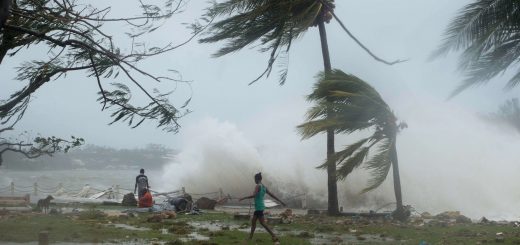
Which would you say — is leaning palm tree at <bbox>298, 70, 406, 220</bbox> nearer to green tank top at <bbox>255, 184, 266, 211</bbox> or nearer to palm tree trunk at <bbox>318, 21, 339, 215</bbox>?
palm tree trunk at <bbox>318, 21, 339, 215</bbox>

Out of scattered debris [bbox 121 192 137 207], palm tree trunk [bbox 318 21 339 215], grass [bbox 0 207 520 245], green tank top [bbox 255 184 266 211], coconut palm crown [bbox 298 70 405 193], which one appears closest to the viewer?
grass [bbox 0 207 520 245]

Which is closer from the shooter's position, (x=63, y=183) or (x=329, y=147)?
(x=329, y=147)

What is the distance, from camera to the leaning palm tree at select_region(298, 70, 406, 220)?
15.8 meters

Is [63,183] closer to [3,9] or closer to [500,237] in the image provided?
[500,237]

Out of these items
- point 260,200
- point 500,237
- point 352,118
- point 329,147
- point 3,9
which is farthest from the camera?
point 329,147

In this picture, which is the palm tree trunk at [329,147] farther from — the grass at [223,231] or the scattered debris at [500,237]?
the scattered debris at [500,237]

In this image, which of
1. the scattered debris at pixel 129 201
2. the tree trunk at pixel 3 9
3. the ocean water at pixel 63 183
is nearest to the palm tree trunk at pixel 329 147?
the scattered debris at pixel 129 201

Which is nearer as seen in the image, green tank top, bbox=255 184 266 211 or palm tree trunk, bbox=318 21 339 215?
green tank top, bbox=255 184 266 211

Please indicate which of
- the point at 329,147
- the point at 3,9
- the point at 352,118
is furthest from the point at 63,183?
the point at 3,9

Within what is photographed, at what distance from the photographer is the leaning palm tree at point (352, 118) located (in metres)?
15.8

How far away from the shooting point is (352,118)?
52.9 ft

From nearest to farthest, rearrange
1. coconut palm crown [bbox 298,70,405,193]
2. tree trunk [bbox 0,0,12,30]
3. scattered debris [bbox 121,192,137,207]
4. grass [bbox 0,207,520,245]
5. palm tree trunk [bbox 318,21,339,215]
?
tree trunk [bbox 0,0,12,30]
grass [bbox 0,207,520,245]
coconut palm crown [bbox 298,70,405,193]
palm tree trunk [bbox 318,21,339,215]
scattered debris [bbox 121,192,137,207]

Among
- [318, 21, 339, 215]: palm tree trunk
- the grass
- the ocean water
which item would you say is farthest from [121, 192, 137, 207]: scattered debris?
the ocean water

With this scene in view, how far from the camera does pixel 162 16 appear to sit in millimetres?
5188
